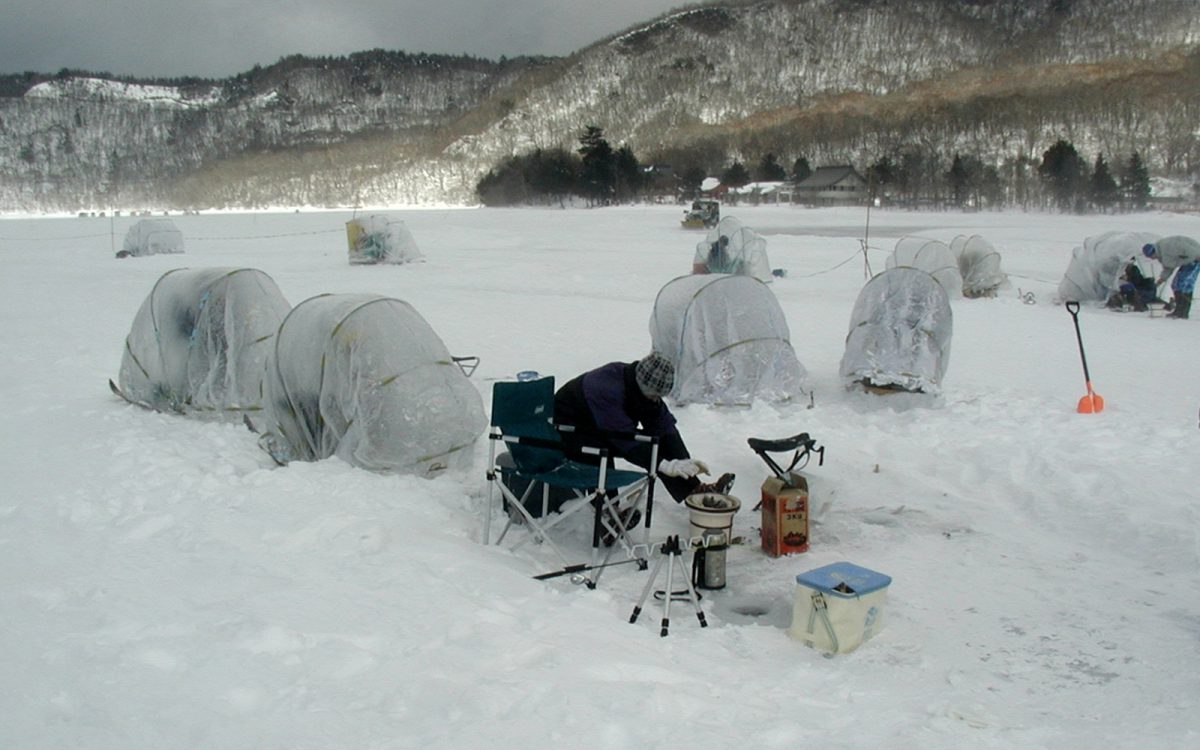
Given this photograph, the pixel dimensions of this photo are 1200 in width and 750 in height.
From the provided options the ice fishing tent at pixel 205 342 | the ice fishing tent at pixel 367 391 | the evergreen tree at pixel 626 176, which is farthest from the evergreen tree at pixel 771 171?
the ice fishing tent at pixel 367 391

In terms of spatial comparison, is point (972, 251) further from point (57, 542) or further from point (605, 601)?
point (57, 542)

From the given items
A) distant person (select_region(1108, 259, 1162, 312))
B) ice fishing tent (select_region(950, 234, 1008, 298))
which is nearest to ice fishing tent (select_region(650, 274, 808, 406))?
distant person (select_region(1108, 259, 1162, 312))

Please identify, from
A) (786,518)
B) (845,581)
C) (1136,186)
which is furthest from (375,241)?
(1136,186)

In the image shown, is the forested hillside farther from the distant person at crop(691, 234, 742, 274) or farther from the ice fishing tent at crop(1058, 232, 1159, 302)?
the ice fishing tent at crop(1058, 232, 1159, 302)

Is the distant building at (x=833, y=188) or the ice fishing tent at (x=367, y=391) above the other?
the distant building at (x=833, y=188)

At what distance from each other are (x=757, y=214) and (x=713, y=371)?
4898 centimetres

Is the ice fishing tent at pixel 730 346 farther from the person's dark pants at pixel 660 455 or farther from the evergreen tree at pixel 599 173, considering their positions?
the evergreen tree at pixel 599 173

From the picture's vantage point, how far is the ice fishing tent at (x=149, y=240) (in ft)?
107

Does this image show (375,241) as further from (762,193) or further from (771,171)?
(771,171)

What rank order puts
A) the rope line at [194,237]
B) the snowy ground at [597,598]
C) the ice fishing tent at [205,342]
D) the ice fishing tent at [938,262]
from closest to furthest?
the snowy ground at [597,598]
the ice fishing tent at [205,342]
the ice fishing tent at [938,262]
the rope line at [194,237]

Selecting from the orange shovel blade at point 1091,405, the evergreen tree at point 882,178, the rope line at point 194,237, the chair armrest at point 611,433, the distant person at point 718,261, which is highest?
the evergreen tree at point 882,178

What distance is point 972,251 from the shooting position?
64.7 ft

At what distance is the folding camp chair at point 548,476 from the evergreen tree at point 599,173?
6840 centimetres

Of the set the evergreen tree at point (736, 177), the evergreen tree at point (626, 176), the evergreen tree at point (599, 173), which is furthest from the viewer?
the evergreen tree at point (736, 177)
